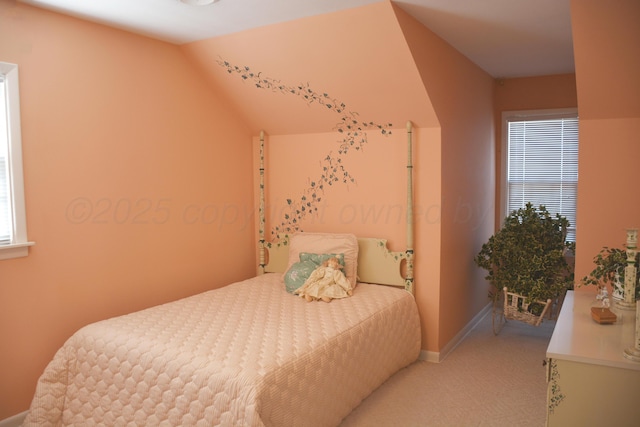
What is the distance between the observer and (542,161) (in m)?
4.75

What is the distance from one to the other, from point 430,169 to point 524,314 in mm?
1406

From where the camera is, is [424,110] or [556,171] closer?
[424,110]

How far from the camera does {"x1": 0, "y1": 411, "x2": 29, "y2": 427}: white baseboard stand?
265 cm

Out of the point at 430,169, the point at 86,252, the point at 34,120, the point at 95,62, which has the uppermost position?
the point at 95,62

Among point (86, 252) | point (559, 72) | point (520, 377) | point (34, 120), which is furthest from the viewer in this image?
point (559, 72)

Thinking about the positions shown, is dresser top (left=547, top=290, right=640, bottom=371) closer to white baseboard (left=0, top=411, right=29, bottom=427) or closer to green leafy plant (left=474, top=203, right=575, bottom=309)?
green leafy plant (left=474, top=203, right=575, bottom=309)

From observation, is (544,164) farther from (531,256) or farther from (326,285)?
(326,285)

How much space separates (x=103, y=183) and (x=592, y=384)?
2732 millimetres

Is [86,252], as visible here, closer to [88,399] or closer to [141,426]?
[88,399]

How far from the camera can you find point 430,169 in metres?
3.56

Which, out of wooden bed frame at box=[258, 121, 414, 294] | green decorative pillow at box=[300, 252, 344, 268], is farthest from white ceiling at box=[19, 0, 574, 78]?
green decorative pillow at box=[300, 252, 344, 268]

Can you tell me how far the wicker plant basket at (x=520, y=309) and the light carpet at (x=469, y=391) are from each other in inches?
9.1

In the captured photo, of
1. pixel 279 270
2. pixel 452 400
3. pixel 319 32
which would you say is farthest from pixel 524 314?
pixel 319 32

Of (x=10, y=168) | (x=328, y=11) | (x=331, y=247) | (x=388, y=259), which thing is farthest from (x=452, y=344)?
(x=10, y=168)
